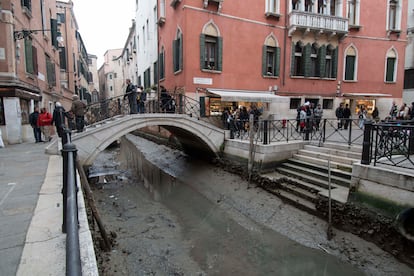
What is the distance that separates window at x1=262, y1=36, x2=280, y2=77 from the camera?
14.7 meters

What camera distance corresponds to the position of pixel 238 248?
19.7ft

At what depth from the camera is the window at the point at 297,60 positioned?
51.6 ft

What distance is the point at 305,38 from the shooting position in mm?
15719

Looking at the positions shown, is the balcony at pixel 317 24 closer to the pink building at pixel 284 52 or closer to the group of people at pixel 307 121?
the pink building at pixel 284 52

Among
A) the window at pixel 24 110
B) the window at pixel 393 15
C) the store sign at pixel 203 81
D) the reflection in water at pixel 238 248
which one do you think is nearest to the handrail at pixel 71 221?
the reflection in water at pixel 238 248

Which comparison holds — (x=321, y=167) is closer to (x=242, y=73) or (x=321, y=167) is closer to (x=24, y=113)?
(x=242, y=73)

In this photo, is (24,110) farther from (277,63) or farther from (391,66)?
(391,66)

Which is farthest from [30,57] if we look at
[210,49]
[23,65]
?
[210,49]

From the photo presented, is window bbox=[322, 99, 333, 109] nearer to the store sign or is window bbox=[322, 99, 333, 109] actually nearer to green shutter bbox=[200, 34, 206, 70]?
the store sign

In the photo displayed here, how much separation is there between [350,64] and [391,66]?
3304mm

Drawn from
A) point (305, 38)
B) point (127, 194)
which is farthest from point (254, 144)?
point (305, 38)

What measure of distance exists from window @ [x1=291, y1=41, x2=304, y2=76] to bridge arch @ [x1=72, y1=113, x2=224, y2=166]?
24.4 ft

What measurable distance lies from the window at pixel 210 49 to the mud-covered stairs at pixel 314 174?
21.4ft

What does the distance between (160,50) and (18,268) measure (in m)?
16.2
